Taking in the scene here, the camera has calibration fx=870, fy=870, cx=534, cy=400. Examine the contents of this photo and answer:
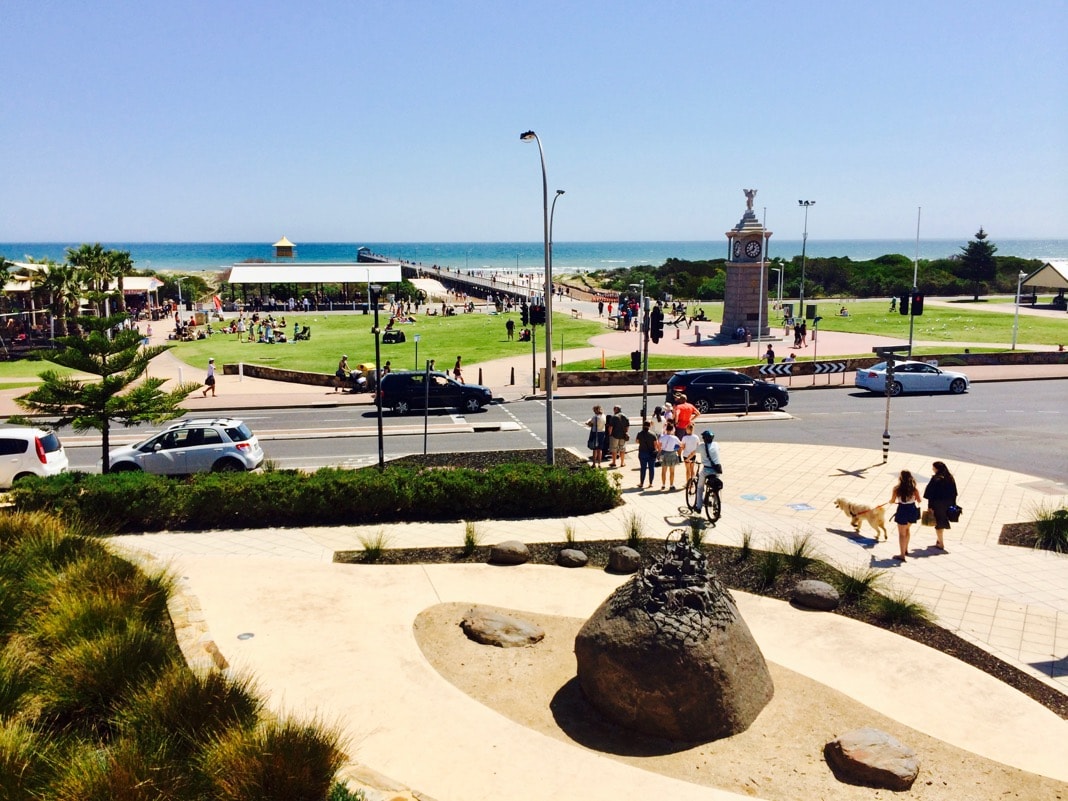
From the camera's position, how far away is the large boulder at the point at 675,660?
331 inches

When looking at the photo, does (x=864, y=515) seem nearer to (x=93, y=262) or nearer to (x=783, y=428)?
(x=783, y=428)

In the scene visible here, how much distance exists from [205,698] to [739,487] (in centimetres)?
1334

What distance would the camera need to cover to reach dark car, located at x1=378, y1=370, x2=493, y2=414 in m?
29.8

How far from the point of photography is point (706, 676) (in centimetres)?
839

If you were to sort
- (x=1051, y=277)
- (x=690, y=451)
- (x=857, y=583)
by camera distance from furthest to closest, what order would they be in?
(x=1051, y=277) → (x=690, y=451) → (x=857, y=583)

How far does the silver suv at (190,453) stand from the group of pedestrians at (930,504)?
13.8 metres

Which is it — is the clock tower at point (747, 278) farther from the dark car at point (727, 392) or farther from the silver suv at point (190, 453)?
the silver suv at point (190, 453)

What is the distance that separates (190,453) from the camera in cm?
1975

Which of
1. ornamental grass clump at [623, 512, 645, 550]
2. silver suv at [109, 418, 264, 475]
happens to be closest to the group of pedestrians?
ornamental grass clump at [623, 512, 645, 550]

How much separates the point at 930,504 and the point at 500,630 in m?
8.05

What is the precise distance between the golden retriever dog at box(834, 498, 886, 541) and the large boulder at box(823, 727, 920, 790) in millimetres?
7158

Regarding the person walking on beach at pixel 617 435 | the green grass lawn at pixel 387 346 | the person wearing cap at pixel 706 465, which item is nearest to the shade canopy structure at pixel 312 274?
the green grass lawn at pixel 387 346

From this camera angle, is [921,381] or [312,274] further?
[312,274]

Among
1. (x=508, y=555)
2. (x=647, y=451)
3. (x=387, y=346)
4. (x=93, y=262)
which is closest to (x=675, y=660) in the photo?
(x=508, y=555)
